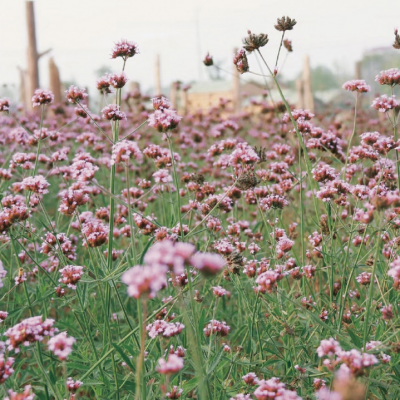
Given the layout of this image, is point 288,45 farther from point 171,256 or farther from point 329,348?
point 171,256

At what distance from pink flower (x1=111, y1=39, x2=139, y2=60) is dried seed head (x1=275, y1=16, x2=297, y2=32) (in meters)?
0.72

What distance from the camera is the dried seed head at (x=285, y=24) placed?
235cm

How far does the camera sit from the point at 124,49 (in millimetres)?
2090

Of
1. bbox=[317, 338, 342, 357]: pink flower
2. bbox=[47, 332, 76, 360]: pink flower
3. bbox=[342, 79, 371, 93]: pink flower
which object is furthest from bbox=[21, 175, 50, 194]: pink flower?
bbox=[342, 79, 371, 93]: pink flower

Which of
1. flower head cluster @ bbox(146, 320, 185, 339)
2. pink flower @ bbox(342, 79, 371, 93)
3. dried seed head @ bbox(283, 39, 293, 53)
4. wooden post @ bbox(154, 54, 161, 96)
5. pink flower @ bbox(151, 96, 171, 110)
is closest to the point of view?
flower head cluster @ bbox(146, 320, 185, 339)

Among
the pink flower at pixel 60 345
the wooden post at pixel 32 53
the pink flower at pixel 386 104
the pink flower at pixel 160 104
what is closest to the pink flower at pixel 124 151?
the pink flower at pixel 160 104

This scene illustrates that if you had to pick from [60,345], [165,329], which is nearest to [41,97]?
[165,329]

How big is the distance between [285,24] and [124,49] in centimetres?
79

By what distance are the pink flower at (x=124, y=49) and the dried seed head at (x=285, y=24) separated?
716 mm

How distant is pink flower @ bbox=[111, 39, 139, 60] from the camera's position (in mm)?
2090

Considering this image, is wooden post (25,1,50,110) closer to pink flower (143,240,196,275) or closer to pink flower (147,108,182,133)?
pink flower (147,108,182,133)

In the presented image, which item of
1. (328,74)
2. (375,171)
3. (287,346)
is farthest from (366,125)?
(328,74)

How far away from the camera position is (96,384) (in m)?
1.66

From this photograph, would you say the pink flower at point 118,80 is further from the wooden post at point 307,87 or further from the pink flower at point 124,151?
the wooden post at point 307,87
